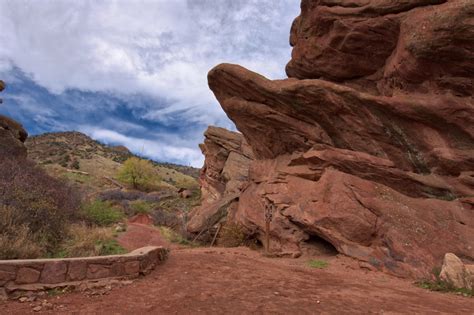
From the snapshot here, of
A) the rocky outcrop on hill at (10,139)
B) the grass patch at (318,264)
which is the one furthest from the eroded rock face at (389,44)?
the rocky outcrop on hill at (10,139)

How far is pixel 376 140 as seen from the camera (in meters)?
12.6

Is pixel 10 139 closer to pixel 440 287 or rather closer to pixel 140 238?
pixel 140 238

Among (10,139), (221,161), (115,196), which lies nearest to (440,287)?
(10,139)

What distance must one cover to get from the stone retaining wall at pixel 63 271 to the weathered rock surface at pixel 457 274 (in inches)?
293

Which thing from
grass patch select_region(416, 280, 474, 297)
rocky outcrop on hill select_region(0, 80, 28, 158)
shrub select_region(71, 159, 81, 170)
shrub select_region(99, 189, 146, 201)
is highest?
shrub select_region(71, 159, 81, 170)

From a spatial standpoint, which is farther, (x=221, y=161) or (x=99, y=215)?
(x=221, y=161)

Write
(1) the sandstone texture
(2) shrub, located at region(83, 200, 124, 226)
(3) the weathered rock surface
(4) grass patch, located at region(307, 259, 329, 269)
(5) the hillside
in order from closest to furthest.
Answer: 1. (3) the weathered rock surface
2. (4) grass patch, located at region(307, 259, 329, 269)
3. (1) the sandstone texture
4. (2) shrub, located at region(83, 200, 124, 226)
5. (5) the hillside

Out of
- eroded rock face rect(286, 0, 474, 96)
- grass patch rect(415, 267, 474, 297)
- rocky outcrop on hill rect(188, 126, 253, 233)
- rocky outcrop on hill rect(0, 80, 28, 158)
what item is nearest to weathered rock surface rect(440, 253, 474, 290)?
grass patch rect(415, 267, 474, 297)

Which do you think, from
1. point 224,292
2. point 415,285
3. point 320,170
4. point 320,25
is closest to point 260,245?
point 320,170

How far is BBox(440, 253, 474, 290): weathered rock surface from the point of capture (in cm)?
786

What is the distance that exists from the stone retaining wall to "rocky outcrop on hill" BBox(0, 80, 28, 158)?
13.9m

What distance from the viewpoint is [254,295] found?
656 cm

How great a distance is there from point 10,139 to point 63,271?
55.4ft

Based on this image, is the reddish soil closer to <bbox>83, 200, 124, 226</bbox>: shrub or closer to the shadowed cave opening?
<bbox>83, 200, 124, 226</bbox>: shrub
